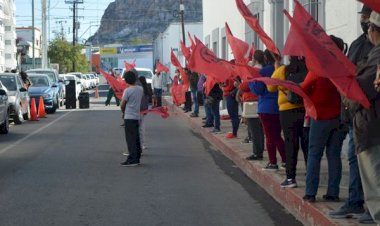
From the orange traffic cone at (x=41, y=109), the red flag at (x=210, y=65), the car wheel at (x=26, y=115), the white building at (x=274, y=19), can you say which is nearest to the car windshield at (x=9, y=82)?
the car wheel at (x=26, y=115)

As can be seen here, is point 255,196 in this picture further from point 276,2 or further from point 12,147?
point 276,2

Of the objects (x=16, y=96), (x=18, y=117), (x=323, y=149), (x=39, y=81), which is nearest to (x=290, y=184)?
(x=323, y=149)

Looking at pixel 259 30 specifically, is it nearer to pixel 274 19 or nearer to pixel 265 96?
pixel 265 96

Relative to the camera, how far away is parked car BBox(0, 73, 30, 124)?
2286cm

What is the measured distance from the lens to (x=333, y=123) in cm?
819

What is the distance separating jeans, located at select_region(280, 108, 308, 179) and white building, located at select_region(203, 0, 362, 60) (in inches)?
130

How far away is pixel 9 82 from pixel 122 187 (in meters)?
14.1

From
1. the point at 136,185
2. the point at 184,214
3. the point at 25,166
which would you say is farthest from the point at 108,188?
the point at 25,166

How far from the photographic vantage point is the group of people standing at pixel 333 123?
604 centimetres

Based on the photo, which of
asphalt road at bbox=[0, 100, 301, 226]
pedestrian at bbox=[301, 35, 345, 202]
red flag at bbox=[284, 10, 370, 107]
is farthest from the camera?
asphalt road at bbox=[0, 100, 301, 226]

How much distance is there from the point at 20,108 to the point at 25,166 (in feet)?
35.8

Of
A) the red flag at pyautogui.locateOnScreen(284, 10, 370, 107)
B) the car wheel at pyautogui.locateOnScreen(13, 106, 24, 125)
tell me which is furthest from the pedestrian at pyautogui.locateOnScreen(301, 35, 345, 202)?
the car wheel at pyautogui.locateOnScreen(13, 106, 24, 125)

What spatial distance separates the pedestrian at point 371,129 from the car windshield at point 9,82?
1888 cm

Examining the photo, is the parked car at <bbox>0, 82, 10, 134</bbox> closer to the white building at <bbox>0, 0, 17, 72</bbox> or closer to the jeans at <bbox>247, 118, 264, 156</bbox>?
the jeans at <bbox>247, 118, 264, 156</bbox>
